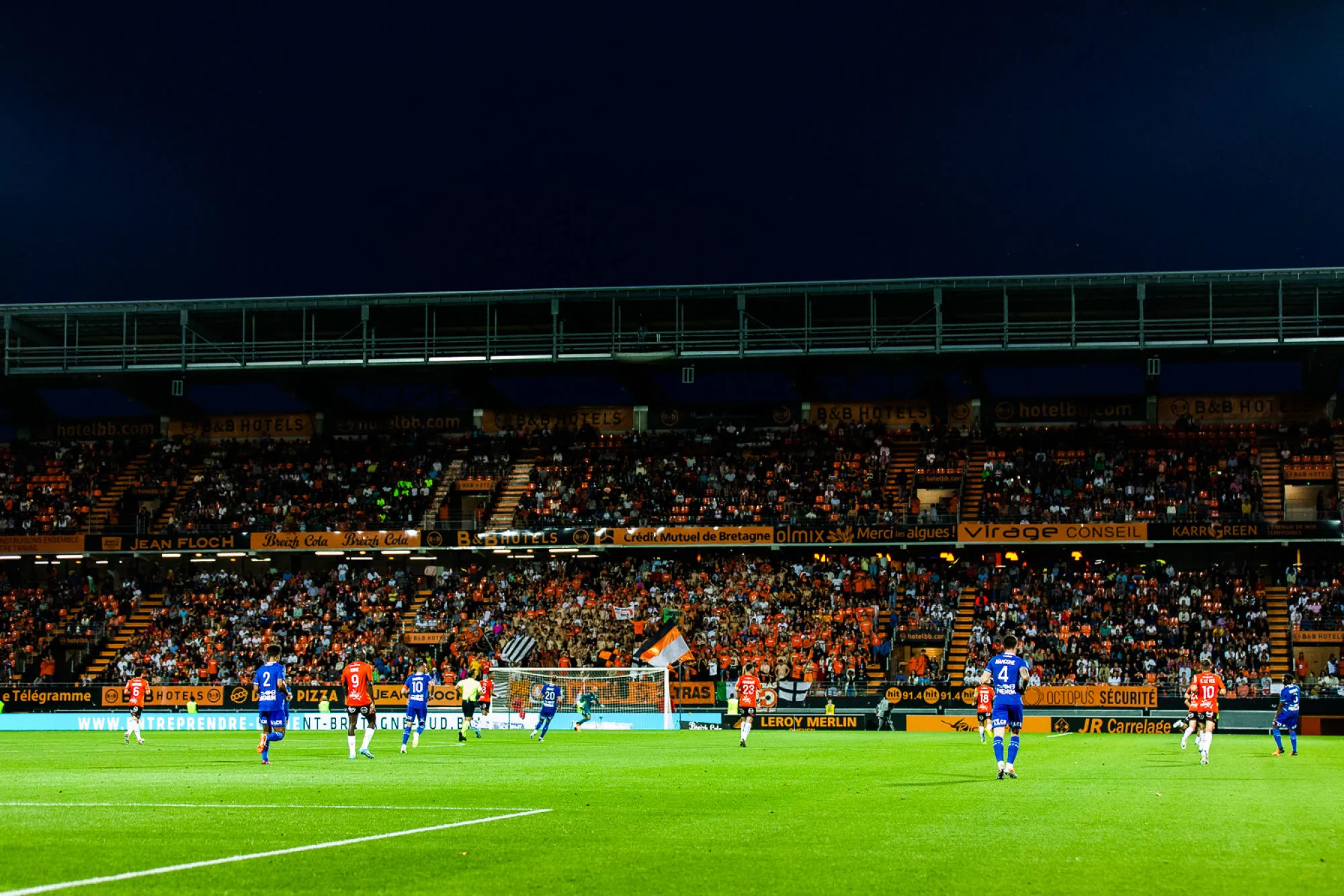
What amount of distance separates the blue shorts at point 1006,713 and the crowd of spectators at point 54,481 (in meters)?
48.8

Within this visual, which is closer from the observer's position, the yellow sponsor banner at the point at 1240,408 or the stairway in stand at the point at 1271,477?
the stairway in stand at the point at 1271,477

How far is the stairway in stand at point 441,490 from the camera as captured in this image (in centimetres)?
5850

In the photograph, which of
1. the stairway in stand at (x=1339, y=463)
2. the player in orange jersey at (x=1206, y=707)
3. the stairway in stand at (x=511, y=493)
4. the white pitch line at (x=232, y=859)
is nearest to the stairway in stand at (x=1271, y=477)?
the stairway in stand at (x=1339, y=463)

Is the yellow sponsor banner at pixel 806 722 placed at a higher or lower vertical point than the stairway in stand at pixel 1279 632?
lower

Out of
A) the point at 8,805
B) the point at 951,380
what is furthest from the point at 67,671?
the point at 8,805

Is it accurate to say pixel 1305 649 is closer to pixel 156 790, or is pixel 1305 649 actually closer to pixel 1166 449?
pixel 1166 449

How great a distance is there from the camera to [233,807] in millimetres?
15508

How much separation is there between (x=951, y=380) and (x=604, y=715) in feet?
78.5

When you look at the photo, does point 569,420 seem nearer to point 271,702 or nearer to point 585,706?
point 585,706

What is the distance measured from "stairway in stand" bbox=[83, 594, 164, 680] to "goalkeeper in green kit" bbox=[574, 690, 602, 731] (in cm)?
1998

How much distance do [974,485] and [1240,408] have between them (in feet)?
42.4

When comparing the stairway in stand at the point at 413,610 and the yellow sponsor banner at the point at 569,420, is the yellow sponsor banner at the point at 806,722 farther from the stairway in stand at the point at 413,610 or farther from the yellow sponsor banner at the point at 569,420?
the yellow sponsor banner at the point at 569,420

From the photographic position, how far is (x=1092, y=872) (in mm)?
10570

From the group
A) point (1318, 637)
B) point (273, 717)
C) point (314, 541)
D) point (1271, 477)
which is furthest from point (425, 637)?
point (1271, 477)
